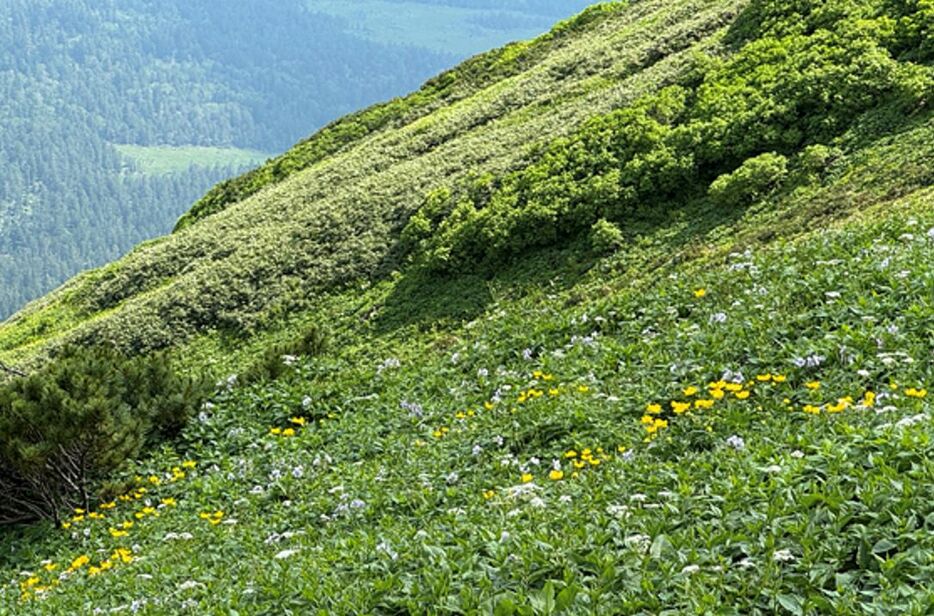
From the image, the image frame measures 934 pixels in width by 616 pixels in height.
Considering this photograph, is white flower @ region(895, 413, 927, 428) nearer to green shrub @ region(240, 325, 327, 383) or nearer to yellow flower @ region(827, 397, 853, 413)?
yellow flower @ region(827, 397, 853, 413)

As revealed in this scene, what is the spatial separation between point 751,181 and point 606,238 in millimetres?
2970

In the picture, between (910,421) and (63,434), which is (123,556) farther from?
(910,421)

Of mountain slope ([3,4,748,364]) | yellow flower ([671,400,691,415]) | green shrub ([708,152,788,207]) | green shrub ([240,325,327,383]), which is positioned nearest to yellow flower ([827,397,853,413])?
yellow flower ([671,400,691,415])

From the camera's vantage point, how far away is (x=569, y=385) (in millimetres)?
9688

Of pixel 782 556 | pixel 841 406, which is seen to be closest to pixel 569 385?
pixel 841 406

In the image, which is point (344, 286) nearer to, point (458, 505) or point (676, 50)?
point (676, 50)

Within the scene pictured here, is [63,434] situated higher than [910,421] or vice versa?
[63,434]

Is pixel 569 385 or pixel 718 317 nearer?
pixel 718 317

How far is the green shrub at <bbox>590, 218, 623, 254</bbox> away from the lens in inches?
737

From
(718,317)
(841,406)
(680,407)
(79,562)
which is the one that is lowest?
(841,406)

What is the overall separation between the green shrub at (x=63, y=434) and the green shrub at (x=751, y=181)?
36.0ft

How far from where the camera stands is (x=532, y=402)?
30.6 ft

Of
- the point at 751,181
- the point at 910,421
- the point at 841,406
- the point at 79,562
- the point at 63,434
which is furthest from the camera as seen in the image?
the point at 751,181

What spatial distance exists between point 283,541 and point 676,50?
25.7 m
